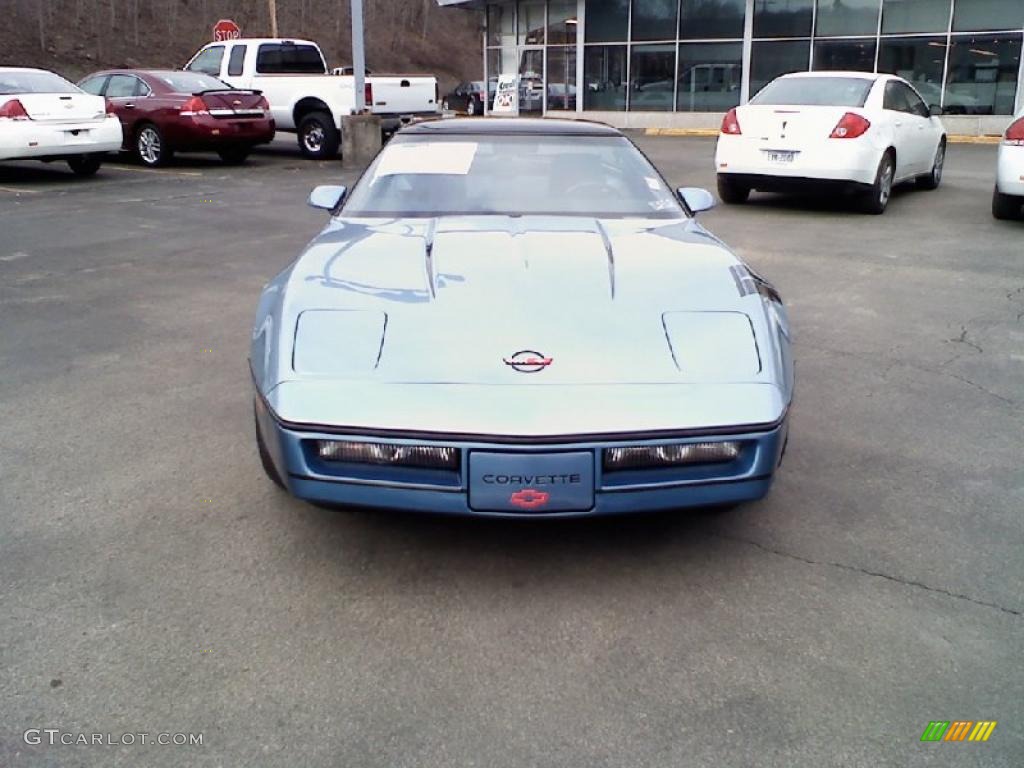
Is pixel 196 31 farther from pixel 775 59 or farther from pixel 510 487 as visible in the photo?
pixel 510 487

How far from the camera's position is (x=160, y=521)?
357cm

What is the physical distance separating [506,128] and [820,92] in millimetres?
7396

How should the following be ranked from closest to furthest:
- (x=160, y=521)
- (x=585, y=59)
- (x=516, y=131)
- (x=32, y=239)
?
1. (x=160, y=521)
2. (x=516, y=131)
3. (x=32, y=239)
4. (x=585, y=59)

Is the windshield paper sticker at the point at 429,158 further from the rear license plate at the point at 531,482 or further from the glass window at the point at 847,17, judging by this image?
the glass window at the point at 847,17

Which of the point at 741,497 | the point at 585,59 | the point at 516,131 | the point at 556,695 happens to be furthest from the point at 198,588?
the point at 585,59

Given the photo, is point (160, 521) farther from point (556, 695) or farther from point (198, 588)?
point (556, 695)

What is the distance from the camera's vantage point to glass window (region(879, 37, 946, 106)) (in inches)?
883

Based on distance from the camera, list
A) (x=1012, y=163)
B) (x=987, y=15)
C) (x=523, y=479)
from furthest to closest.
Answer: (x=987, y=15)
(x=1012, y=163)
(x=523, y=479)

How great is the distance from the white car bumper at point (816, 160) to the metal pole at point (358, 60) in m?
7.02

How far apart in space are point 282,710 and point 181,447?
80.6 inches

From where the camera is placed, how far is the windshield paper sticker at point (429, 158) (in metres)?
4.69

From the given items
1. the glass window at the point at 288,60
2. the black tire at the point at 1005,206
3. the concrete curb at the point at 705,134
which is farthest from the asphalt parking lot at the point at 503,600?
the concrete curb at the point at 705,134

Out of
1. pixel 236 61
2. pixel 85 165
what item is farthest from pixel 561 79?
pixel 85 165

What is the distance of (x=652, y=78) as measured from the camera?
85.6 ft
